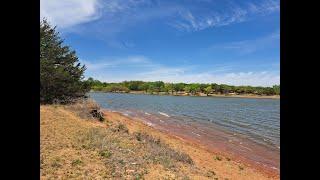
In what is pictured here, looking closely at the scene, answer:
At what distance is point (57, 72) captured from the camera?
34781mm

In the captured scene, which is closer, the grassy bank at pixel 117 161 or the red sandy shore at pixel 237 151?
the grassy bank at pixel 117 161

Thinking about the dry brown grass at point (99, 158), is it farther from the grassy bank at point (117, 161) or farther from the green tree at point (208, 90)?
the green tree at point (208, 90)

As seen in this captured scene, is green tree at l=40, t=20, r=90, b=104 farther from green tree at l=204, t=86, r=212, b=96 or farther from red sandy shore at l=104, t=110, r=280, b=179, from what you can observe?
green tree at l=204, t=86, r=212, b=96

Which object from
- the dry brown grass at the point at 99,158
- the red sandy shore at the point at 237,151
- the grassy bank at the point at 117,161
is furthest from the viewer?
the red sandy shore at the point at 237,151

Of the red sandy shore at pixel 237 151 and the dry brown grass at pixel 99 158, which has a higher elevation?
the dry brown grass at pixel 99 158

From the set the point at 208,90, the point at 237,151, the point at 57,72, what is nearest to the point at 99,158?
the point at 237,151

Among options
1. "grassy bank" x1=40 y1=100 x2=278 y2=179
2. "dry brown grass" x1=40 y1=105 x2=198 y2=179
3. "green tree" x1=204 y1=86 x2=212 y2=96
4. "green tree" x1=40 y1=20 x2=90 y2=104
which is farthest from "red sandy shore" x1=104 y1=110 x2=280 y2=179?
"green tree" x1=204 y1=86 x2=212 y2=96

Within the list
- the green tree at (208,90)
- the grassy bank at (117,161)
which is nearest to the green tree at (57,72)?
the grassy bank at (117,161)

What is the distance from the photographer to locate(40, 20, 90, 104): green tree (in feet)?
114

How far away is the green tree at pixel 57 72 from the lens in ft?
114
